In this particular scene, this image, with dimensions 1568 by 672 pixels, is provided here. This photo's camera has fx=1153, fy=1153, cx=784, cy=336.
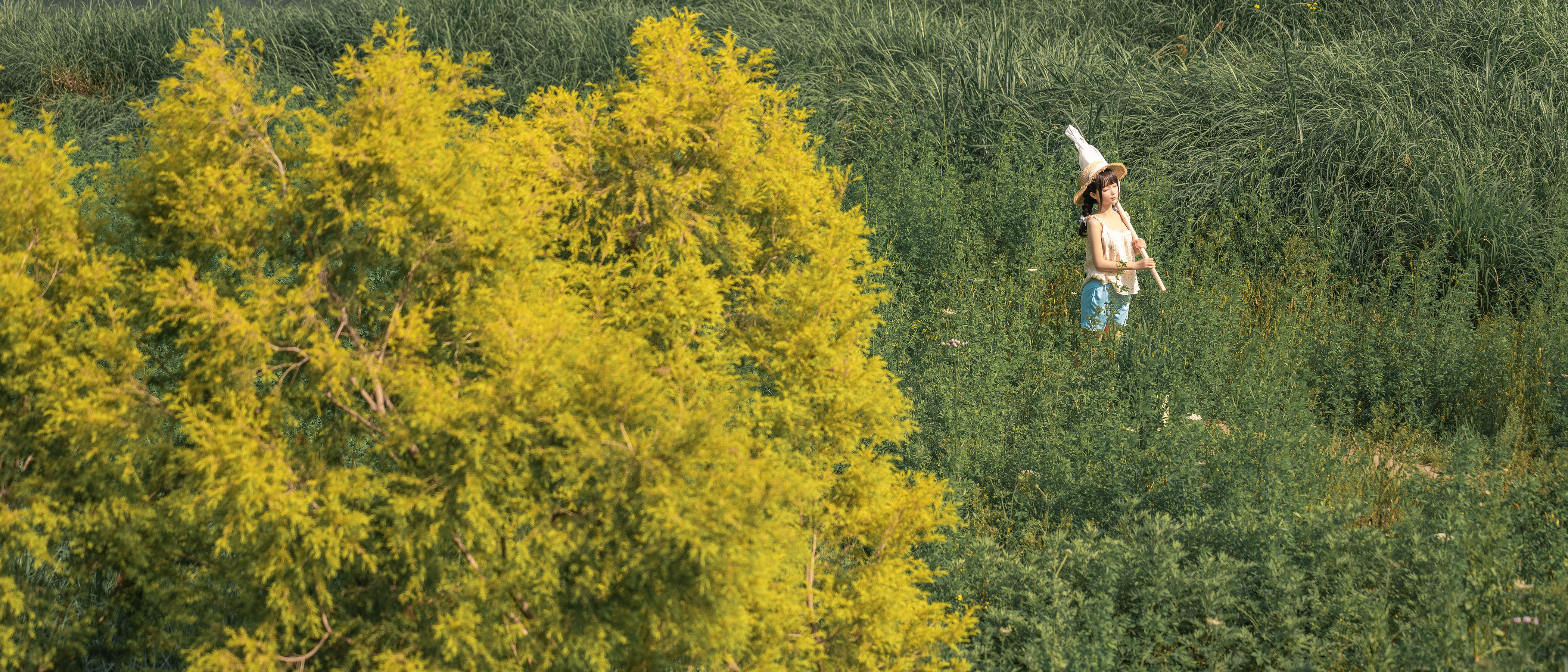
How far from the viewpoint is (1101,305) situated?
6.43 meters

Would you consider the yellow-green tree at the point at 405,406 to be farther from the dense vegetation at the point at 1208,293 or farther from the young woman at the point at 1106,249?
the young woman at the point at 1106,249

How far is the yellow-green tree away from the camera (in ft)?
8.30

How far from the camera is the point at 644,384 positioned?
2.51 m

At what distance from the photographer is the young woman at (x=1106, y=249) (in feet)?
20.6

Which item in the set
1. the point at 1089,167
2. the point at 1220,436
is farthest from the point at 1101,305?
the point at 1220,436

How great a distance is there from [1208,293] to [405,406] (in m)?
5.66

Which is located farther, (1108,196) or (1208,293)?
(1208,293)

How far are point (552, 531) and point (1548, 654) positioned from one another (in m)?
3.42

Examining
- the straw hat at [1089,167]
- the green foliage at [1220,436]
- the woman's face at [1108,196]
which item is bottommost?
the green foliage at [1220,436]

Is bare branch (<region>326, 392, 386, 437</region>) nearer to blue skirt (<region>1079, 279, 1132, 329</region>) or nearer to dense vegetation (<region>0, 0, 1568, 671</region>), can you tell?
dense vegetation (<region>0, 0, 1568, 671</region>)

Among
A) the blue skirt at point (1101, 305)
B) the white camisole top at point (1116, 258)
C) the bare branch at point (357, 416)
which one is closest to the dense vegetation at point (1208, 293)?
the blue skirt at point (1101, 305)

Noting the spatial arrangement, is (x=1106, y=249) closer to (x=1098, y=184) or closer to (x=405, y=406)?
(x=1098, y=184)

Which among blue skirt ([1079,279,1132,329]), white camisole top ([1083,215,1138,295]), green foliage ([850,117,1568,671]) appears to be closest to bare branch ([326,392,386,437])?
green foliage ([850,117,1568,671])

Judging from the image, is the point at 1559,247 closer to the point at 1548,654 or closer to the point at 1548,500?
the point at 1548,500
